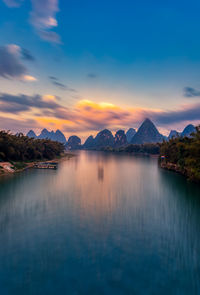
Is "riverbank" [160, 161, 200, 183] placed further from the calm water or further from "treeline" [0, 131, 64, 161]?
"treeline" [0, 131, 64, 161]

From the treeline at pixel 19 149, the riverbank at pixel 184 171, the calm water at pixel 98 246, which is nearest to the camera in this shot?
the calm water at pixel 98 246

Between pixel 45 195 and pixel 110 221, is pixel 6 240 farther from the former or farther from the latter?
pixel 45 195

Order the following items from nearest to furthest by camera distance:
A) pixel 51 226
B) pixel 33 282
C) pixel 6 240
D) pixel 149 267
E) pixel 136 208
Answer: pixel 33 282 < pixel 149 267 < pixel 6 240 < pixel 51 226 < pixel 136 208

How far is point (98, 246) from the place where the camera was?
47.1ft

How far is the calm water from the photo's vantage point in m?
10.3

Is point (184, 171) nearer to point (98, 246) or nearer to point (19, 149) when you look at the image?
point (98, 246)

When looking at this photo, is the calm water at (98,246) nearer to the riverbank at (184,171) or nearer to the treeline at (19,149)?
the riverbank at (184,171)

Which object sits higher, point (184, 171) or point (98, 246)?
point (184, 171)

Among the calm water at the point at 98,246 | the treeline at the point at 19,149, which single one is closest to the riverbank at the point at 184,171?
the calm water at the point at 98,246

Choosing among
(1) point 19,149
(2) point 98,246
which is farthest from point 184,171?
(1) point 19,149

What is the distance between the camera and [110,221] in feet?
64.0

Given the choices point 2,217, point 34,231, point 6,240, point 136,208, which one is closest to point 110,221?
point 136,208

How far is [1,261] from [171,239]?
13.8m

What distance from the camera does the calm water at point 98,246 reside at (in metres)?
10.3
